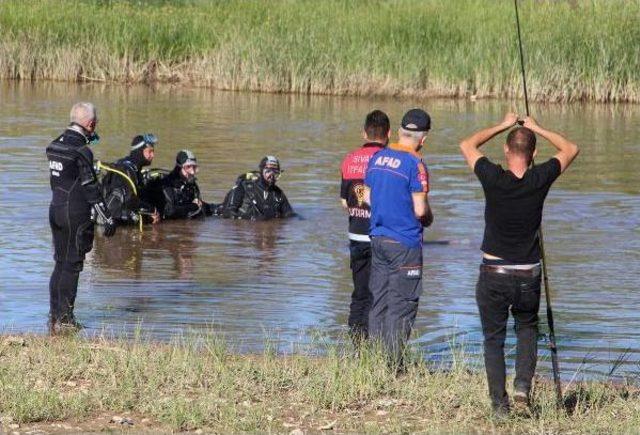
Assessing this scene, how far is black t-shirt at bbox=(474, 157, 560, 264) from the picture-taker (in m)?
7.56

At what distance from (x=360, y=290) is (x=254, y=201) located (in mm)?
7382

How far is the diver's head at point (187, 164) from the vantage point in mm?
16562

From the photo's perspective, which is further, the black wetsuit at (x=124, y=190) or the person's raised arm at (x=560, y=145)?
the black wetsuit at (x=124, y=190)

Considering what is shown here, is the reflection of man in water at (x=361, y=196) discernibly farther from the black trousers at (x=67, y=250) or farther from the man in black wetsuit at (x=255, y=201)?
the man in black wetsuit at (x=255, y=201)

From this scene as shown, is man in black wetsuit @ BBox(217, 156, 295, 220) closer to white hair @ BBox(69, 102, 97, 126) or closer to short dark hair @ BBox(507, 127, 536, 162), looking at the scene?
white hair @ BBox(69, 102, 97, 126)

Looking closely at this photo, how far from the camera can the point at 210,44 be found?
3294cm

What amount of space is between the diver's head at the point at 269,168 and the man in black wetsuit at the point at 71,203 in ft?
19.5

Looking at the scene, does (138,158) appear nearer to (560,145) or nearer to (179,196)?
(179,196)

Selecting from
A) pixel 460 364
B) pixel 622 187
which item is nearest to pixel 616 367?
pixel 460 364

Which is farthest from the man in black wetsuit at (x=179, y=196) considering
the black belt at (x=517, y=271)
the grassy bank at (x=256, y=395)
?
the black belt at (x=517, y=271)

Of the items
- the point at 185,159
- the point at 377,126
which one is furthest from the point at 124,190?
the point at 377,126

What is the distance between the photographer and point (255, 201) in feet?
56.0

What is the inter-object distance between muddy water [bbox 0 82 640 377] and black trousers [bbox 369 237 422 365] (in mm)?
1613

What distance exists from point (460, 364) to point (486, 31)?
22.7 metres
